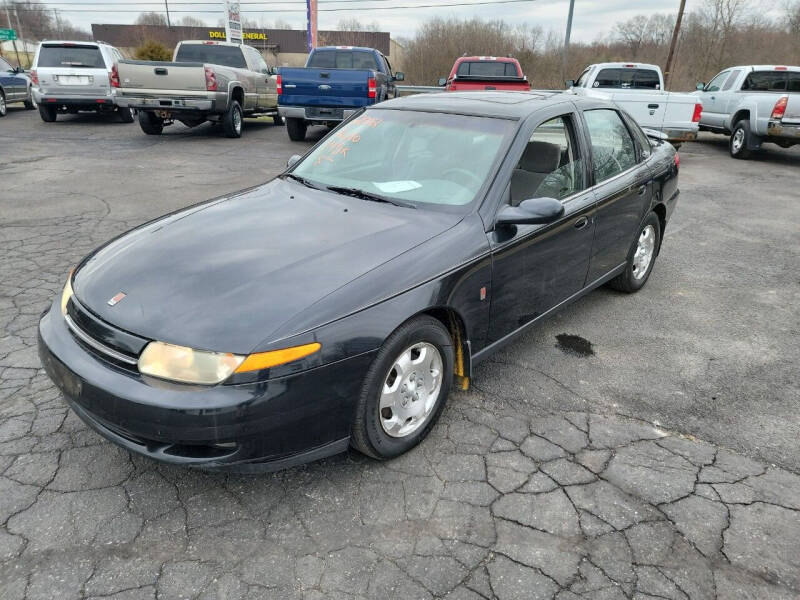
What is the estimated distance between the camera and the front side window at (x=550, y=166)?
3293mm

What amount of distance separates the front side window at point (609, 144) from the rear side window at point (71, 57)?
43.8 feet

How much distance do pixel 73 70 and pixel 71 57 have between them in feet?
1.78

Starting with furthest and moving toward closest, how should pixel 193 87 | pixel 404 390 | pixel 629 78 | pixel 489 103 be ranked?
1. pixel 629 78
2. pixel 193 87
3. pixel 489 103
4. pixel 404 390

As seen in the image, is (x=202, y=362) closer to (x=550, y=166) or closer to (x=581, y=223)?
(x=550, y=166)

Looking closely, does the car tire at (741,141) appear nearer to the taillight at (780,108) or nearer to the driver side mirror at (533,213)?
the taillight at (780,108)

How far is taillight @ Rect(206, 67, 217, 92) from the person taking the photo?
37.6 ft

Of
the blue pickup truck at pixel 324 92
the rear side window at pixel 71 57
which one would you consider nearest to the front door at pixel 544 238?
the blue pickup truck at pixel 324 92

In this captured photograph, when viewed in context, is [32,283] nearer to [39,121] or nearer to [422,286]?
[422,286]

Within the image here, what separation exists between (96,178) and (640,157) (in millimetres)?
7697

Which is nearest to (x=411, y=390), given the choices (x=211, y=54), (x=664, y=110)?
(x=664, y=110)

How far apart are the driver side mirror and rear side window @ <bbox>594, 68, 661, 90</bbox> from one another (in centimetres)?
1174

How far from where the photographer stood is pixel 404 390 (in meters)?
2.71

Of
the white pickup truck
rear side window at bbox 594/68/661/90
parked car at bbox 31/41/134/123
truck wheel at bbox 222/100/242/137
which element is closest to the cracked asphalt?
the white pickup truck

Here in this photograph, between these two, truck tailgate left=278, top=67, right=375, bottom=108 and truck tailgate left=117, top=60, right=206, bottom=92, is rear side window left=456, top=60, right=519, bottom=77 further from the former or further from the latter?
truck tailgate left=117, top=60, right=206, bottom=92
